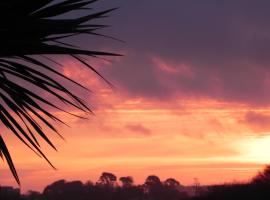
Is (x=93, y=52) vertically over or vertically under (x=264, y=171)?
under

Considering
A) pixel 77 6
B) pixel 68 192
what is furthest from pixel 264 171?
pixel 77 6

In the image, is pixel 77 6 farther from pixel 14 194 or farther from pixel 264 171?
pixel 264 171

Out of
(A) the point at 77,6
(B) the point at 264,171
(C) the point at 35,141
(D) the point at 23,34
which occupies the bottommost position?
(C) the point at 35,141

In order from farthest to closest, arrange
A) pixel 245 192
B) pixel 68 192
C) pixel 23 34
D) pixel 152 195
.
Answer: pixel 152 195 < pixel 68 192 < pixel 245 192 < pixel 23 34

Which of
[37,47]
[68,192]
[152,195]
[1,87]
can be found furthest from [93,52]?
[152,195]

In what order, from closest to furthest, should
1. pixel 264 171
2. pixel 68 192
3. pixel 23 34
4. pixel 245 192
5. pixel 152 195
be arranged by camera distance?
pixel 23 34 < pixel 245 192 < pixel 264 171 < pixel 68 192 < pixel 152 195

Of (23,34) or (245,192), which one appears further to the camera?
(245,192)

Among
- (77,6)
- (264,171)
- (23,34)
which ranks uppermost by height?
(264,171)

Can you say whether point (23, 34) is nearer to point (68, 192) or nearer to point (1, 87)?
point (1, 87)

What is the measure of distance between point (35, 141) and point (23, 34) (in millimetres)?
858

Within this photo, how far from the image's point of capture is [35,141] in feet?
17.3

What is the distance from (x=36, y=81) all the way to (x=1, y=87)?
252mm

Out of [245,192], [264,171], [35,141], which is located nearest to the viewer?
[35,141]

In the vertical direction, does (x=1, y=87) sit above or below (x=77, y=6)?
below
